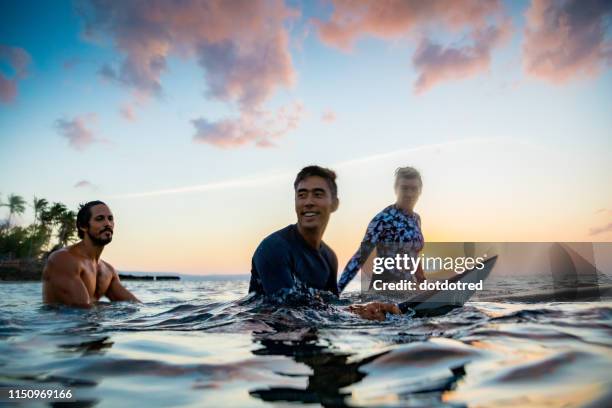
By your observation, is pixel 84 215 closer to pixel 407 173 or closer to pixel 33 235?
pixel 407 173

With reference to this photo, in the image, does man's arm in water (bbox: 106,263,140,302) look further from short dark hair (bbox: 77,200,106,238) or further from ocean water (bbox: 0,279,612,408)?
ocean water (bbox: 0,279,612,408)

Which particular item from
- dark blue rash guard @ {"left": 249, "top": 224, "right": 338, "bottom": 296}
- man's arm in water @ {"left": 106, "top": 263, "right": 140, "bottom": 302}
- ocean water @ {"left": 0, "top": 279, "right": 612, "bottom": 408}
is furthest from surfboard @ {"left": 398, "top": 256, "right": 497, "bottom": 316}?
man's arm in water @ {"left": 106, "top": 263, "right": 140, "bottom": 302}

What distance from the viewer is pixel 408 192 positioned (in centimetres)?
680

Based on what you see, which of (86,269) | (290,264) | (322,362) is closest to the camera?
(322,362)

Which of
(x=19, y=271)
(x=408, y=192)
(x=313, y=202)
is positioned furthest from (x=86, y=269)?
(x=19, y=271)

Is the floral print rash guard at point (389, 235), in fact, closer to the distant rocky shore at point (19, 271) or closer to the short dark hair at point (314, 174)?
the short dark hair at point (314, 174)

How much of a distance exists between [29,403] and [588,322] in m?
3.79

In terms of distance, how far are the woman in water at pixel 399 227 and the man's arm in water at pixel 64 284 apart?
13.7 feet

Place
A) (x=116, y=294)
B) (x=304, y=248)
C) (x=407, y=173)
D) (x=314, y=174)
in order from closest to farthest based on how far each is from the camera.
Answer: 1. (x=304, y=248)
2. (x=314, y=174)
3. (x=407, y=173)
4. (x=116, y=294)

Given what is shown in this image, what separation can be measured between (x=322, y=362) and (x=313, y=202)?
283cm

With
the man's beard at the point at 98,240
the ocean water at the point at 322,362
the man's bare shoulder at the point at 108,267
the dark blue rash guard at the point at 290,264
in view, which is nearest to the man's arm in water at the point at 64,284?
the man's beard at the point at 98,240

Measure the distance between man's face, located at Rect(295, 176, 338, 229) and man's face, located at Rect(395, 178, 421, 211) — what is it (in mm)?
2285

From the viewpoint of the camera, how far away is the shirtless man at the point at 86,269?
582cm

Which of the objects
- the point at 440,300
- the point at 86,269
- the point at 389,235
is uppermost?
the point at 389,235
